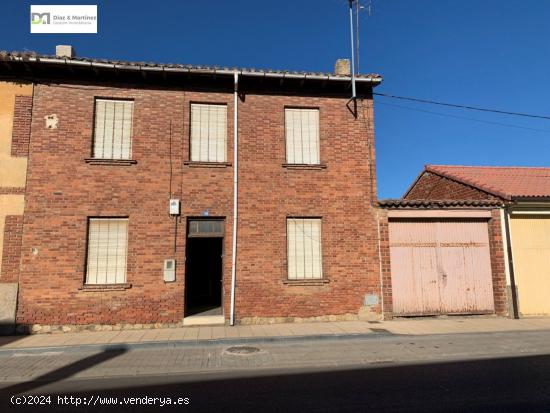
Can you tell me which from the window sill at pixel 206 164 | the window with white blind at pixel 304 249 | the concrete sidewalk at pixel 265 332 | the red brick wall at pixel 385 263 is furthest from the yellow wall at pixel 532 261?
the window sill at pixel 206 164

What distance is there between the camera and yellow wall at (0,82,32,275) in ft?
31.8

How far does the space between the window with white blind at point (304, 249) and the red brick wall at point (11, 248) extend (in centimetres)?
665

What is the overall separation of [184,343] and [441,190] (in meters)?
11.4

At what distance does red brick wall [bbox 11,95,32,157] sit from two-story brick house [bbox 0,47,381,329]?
0.15 m

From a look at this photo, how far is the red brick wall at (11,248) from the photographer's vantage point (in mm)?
9469

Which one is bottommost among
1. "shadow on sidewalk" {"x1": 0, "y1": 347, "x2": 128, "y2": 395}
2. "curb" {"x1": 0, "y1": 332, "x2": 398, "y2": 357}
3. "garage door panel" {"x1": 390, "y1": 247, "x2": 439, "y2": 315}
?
"shadow on sidewalk" {"x1": 0, "y1": 347, "x2": 128, "y2": 395}

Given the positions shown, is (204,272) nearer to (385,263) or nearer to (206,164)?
(206,164)

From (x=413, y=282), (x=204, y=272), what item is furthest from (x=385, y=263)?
(x=204, y=272)

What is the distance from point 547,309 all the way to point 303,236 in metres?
7.39

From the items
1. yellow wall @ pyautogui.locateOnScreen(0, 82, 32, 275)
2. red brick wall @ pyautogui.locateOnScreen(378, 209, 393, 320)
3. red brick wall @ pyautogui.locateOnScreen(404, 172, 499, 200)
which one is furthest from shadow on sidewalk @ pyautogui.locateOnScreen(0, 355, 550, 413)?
red brick wall @ pyautogui.locateOnScreen(404, 172, 499, 200)

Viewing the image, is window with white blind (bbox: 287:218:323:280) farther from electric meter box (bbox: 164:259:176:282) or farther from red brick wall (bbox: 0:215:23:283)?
red brick wall (bbox: 0:215:23:283)

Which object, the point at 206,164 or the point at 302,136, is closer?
the point at 206,164

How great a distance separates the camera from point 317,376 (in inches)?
240

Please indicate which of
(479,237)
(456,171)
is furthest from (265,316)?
(456,171)
